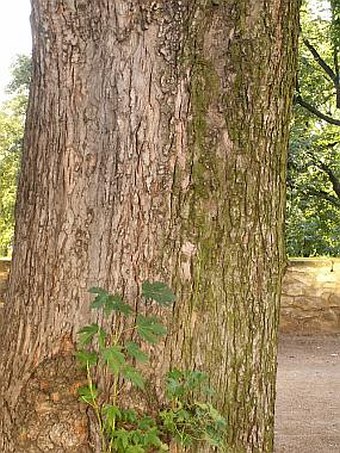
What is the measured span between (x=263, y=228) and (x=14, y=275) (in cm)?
78

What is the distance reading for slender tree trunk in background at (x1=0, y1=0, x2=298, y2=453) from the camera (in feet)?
7.83

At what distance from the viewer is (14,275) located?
8.39 ft

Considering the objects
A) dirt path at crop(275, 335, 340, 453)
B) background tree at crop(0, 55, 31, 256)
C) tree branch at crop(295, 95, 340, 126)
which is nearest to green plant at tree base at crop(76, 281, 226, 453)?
dirt path at crop(275, 335, 340, 453)

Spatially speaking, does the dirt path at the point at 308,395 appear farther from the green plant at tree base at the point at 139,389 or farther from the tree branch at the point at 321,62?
the tree branch at the point at 321,62

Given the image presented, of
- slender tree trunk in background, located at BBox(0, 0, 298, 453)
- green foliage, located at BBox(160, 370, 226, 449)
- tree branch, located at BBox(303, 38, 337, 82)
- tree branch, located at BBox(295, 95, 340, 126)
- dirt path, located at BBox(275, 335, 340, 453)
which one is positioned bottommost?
dirt path, located at BBox(275, 335, 340, 453)

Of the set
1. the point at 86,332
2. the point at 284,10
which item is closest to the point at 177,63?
the point at 284,10

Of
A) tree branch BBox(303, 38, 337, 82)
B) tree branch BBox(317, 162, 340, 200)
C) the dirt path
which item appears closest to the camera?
the dirt path

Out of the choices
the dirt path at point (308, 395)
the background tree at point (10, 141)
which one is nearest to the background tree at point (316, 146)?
the dirt path at point (308, 395)

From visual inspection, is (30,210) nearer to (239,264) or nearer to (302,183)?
(239,264)

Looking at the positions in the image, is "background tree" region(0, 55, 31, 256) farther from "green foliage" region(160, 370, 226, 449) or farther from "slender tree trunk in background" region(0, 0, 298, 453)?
"green foliage" region(160, 370, 226, 449)

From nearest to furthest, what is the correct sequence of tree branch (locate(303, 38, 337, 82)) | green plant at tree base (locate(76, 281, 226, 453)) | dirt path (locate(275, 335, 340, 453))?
green plant at tree base (locate(76, 281, 226, 453)) < dirt path (locate(275, 335, 340, 453)) < tree branch (locate(303, 38, 337, 82))

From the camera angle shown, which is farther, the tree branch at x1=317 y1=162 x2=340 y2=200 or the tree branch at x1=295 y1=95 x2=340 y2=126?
the tree branch at x1=317 y1=162 x2=340 y2=200

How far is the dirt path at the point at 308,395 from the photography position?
467 centimetres

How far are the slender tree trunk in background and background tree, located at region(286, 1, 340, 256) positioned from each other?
9046 mm
